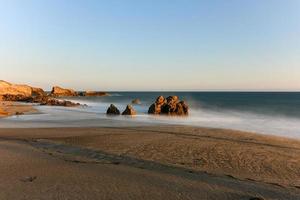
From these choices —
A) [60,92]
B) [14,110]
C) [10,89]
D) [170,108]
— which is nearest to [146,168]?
[170,108]

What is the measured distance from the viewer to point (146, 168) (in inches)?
509

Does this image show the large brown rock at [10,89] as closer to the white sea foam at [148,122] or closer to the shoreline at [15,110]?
the shoreline at [15,110]

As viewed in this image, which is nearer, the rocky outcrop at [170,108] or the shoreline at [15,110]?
the shoreline at [15,110]

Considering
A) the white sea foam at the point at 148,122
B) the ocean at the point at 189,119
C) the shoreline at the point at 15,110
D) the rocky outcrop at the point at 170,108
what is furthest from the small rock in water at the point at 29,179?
the rocky outcrop at the point at 170,108

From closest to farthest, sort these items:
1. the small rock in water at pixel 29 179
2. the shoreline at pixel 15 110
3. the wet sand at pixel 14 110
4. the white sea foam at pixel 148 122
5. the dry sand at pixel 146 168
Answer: the dry sand at pixel 146 168 < the small rock in water at pixel 29 179 < the white sea foam at pixel 148 122 < the shoreline at pixel 15 110 < the wet sand at pixel 14 110

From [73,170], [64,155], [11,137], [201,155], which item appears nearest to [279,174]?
[201,155]

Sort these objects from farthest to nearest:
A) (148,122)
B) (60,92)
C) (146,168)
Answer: (60,92) → (148,122) → (146,168)

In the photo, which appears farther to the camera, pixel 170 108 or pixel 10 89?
pixel 10 89

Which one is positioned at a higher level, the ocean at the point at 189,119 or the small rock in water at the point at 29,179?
the ocean at the point at 189,119

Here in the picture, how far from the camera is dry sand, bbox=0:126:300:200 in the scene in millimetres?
9867

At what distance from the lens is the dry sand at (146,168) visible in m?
9.87

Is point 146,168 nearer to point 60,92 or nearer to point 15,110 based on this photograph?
point 15,110

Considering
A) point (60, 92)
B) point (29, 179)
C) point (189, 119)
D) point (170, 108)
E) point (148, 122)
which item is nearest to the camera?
point (29, 179)

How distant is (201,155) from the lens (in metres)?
15.9
